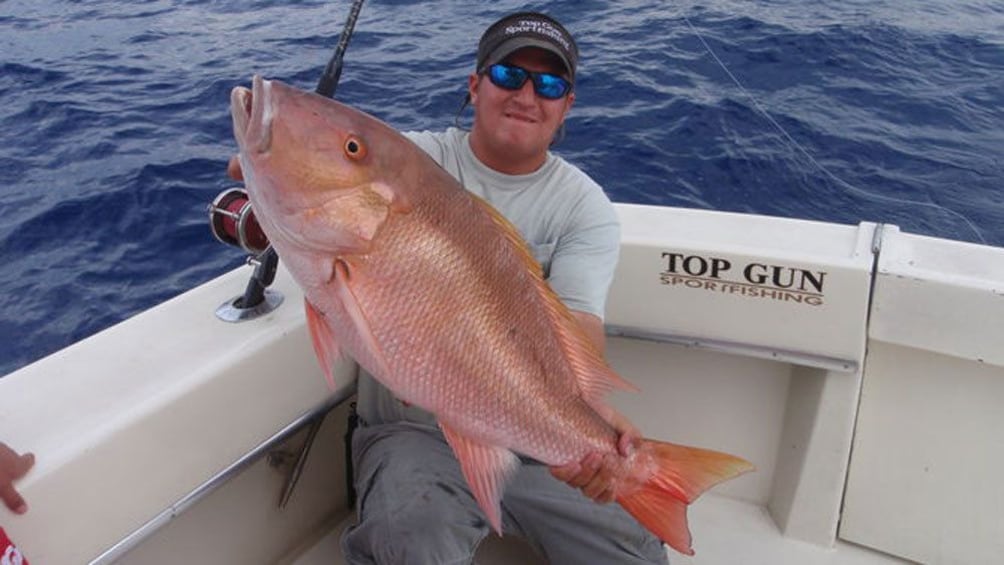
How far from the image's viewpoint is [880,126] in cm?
726

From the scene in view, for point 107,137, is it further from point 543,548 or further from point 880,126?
point 880,126

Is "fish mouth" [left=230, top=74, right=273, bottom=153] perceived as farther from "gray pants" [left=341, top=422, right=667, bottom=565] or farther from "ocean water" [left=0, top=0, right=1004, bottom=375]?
"ocean water" [left=0, top=0, right=1004, bottom=375]

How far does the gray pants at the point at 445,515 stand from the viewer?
86.1 inches

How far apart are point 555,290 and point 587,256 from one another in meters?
0.16

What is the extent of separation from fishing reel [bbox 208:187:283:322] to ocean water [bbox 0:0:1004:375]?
2.60m

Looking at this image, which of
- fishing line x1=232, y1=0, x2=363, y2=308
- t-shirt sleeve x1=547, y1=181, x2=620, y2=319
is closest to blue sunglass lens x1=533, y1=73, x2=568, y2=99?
t-shirt sleeve x1=547, y1=181, x2=620, y2=319

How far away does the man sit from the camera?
7.32 feet

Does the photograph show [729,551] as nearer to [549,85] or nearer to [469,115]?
[549,85]

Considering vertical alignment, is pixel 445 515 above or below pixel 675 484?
below

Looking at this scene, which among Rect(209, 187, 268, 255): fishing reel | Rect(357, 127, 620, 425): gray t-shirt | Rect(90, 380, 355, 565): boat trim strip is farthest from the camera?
Rect(357, 127, 620, 425): gray t-shirt

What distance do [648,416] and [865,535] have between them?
2.85 feet

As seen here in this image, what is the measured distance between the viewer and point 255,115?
5.12ft

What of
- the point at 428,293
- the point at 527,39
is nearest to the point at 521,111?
the point at 527,39

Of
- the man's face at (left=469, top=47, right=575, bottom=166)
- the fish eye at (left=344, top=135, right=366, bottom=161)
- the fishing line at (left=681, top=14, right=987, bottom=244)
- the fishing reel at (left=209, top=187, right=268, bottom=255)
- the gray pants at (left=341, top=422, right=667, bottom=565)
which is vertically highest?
the fish eye at (left=344, top=135, right=366, bottom=161)
